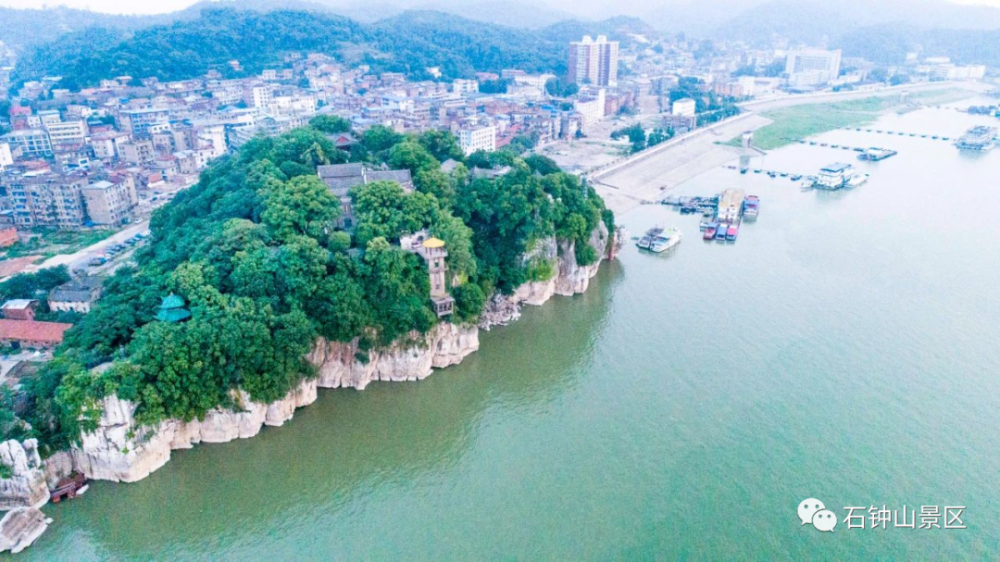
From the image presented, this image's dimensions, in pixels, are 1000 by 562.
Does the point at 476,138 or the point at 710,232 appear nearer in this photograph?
the point at 710,232

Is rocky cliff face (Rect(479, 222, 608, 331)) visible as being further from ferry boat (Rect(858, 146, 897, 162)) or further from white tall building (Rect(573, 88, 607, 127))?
white tall building (Rect(573, 88, 607, 127))

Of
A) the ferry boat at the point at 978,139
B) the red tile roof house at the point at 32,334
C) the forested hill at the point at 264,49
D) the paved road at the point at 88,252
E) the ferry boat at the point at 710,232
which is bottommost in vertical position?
the ferry boat at the point at 710,232

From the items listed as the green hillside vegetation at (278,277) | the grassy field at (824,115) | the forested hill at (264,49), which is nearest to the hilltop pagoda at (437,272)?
the green hillside vegetation at (278,277)

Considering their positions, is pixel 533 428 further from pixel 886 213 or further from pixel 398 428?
pixel 886 213

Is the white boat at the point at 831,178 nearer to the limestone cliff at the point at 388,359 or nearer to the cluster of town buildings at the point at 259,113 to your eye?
the cluster of town buildings at the point at 259,113

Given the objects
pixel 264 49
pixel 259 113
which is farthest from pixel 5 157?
pixel 264 49

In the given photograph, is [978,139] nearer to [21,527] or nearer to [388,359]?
[388,359]
